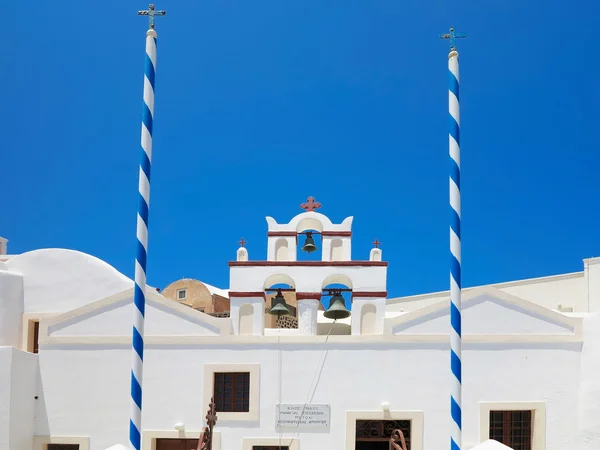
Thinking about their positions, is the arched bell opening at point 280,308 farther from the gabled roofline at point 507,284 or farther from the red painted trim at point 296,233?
the gabled roofline at point 507,284

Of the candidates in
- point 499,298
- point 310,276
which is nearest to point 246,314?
point 310,276

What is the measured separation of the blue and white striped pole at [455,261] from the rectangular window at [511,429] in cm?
599

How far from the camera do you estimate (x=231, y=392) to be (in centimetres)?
1278

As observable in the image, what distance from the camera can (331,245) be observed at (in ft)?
43.8

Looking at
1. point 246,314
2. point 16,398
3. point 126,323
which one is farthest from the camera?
point 126,323

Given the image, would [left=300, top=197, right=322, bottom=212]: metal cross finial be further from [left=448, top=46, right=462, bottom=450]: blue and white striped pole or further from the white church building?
[left=448, top=46, right=462, bottom=450]: blue and white striped pole

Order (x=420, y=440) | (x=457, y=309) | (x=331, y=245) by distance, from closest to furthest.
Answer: (x=457, y=309), (x=420, y=440), (x=331, y=245)

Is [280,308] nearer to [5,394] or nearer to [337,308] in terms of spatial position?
[337,308]

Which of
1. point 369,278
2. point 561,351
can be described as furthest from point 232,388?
point 561,351

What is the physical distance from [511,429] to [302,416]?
3788mm

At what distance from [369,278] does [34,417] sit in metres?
6.76

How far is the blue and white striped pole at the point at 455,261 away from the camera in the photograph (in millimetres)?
7094

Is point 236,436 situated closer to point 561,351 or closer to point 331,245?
point 331,245

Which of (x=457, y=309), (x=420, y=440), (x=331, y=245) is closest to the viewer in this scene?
(x=457, y=309)
